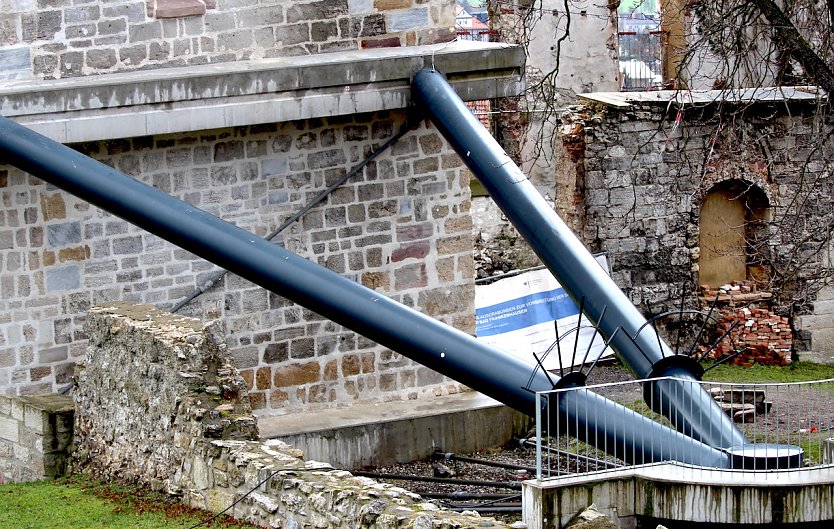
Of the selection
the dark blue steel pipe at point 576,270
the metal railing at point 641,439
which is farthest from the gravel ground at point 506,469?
the dark blue steel pipe at point 576,270

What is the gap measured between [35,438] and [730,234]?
11.4 m

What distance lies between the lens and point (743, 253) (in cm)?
1953

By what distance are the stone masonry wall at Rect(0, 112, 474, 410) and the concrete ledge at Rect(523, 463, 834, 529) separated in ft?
16.0

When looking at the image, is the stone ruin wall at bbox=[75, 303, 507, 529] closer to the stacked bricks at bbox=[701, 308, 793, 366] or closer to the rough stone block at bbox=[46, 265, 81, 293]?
the rough stone block at bbox=[46, 265, 81, 293]

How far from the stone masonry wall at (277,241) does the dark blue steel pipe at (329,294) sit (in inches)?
47.1

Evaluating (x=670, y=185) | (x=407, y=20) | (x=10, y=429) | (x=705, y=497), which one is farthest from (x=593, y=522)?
(x=670, y=185)

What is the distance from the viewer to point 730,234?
19.9 meters

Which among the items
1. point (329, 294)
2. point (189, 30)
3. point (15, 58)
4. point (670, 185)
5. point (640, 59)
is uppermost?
point (640, 59)

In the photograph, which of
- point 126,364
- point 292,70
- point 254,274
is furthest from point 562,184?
point 126,364

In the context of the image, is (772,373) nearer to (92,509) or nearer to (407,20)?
(407,20)

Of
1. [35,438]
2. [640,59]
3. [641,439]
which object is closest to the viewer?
[641,439]

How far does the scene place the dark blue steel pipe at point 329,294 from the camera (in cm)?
1056

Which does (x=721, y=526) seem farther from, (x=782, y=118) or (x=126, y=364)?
(x=782, y=118)

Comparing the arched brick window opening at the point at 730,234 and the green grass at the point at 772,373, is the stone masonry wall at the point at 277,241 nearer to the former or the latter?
the green grass at the point at 772,373
